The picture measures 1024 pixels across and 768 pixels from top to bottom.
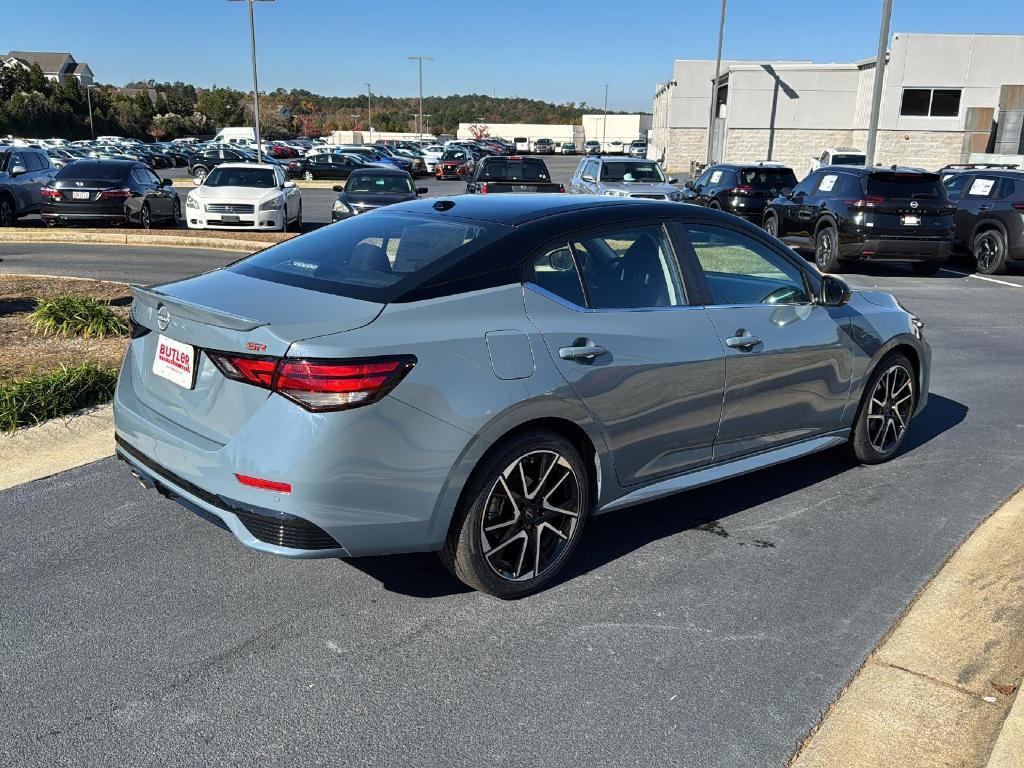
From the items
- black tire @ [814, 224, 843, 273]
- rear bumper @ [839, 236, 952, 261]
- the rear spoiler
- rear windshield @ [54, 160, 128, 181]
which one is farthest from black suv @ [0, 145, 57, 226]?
the rear spoiler

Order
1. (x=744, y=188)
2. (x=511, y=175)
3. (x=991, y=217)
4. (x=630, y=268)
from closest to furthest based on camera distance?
(x=630, y=268)
(x=991, y=217)
(x=744, y=188)
(x=511, y=175)

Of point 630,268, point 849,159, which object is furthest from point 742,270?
point 849,159

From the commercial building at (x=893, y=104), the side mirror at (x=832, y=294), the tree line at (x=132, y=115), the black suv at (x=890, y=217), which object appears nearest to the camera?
the side mirror at (x=832, y=294)

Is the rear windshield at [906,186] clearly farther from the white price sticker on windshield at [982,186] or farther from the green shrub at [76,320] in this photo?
the green shrub at [76,320]

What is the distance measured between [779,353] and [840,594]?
1288 millimetres

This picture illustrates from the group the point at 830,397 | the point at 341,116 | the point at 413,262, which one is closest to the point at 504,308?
the point at 413,262

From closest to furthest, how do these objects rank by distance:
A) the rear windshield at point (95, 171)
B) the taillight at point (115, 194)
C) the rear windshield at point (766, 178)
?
the taillight at point (115, 194) < the rear windshield at point (95, 171) < the rear windshield at point (766, 178)

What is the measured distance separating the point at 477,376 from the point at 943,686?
2017 millimetres

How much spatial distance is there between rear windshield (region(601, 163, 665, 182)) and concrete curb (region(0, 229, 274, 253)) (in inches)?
311

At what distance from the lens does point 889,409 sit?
227 inches

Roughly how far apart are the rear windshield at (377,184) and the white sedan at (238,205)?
5.78ft

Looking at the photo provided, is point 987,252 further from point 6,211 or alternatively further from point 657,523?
point 6,211

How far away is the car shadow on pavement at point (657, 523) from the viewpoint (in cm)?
414

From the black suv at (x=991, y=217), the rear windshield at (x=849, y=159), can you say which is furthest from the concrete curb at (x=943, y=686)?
the rear windshield at (x=849, y=159)
